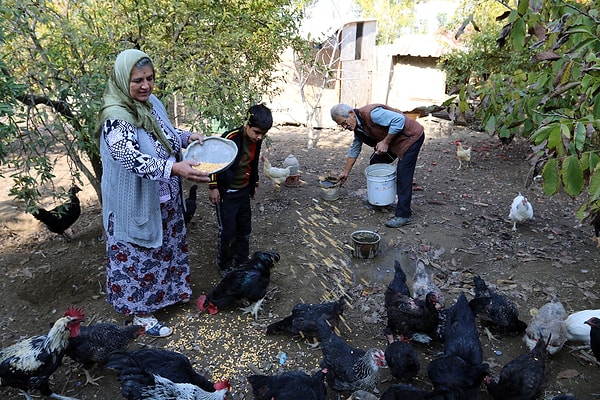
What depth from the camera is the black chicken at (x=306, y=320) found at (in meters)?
4.00

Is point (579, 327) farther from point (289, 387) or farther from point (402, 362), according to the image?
point (289, 387)

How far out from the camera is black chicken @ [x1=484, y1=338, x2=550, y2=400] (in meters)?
3.27

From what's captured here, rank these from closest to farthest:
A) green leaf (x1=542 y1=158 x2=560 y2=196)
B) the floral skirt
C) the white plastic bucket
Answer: green leaf (x1=542 y1=158 x2=560 y2=196) < the floral skirt < the white plastic bucket

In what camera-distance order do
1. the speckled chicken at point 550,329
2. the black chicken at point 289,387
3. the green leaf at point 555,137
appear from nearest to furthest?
the green leaf at point 555,137 → the black chicken at point 289,387 → the speckled chicken at point 550,329

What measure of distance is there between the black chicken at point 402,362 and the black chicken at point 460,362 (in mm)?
139

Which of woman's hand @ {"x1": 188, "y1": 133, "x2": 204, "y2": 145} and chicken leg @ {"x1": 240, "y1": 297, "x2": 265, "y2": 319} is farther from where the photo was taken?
chicken leg @ {"x1": 240, "y1": 297, "x2": 265, "y2": 319}

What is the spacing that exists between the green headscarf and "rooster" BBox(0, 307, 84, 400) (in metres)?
1.66

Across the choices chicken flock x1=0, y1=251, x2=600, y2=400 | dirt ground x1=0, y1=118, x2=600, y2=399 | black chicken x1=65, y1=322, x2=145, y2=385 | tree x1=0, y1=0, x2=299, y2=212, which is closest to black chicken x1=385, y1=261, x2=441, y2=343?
chicken flock x1=0, y1=251, x2=600, y2=400

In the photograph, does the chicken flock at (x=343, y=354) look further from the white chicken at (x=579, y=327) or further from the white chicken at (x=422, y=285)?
the white chicken at (x=422, y=285)

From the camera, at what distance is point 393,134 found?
20.0ft

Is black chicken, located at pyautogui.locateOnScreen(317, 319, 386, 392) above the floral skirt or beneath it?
beneath

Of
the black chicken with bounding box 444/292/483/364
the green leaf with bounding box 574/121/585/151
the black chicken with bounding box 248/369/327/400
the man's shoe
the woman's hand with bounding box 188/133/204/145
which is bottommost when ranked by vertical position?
the man's shoe

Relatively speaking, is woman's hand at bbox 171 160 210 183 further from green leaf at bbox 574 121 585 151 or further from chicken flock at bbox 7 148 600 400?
green leaf at bbox 574 121 585 151

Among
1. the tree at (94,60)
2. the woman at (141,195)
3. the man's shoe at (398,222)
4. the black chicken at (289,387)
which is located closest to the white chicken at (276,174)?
the man's shoe at (398,222)
